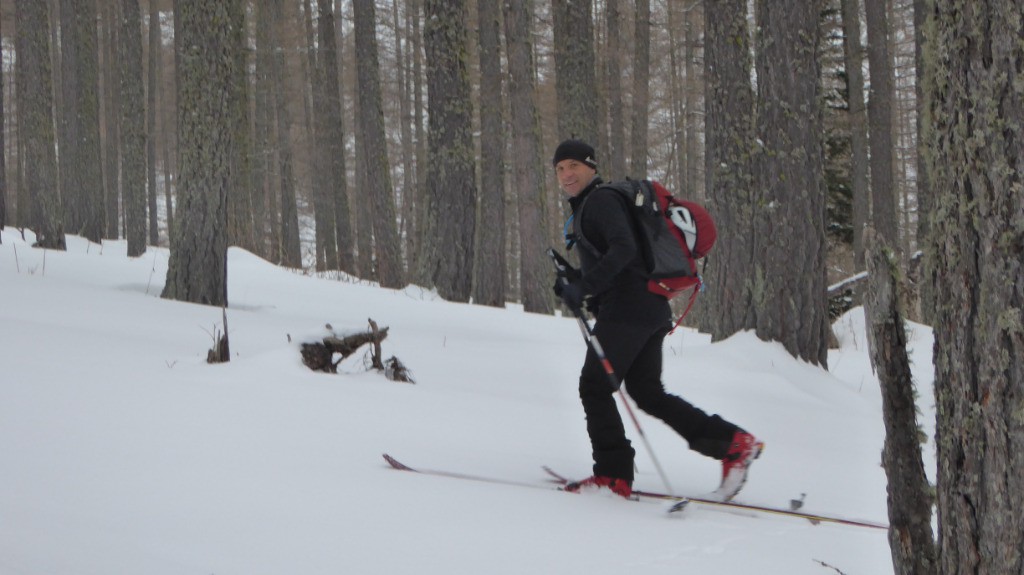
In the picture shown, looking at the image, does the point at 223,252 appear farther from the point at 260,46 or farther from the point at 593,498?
the point at 260,46

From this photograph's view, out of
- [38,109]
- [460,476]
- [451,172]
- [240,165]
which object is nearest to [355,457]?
[460,476]

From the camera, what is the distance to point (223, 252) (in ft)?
29.3

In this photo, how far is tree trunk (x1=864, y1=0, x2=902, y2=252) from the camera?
55.8 feet

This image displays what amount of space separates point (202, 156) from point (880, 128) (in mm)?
13290

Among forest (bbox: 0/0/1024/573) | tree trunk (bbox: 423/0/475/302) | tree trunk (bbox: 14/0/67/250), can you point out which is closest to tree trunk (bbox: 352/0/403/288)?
forest (bbox: 0/0/1024/573)

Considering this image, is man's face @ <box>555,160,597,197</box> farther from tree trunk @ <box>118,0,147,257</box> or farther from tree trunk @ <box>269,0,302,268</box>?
tree trunk @ <box>269,0,302,268</box>

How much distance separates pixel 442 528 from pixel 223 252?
6.21m

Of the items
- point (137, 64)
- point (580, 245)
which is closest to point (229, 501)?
point (580, 245)

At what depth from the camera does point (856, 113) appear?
17.4 meters

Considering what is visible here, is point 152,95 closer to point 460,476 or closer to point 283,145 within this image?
point 283,145

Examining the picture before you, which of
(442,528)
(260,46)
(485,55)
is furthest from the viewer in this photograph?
(260,46)

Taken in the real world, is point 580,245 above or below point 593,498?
above

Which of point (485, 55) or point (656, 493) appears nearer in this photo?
point (656, 493)

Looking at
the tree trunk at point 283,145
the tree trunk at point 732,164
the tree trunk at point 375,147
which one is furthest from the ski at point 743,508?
the tree trunk at point 283,145
